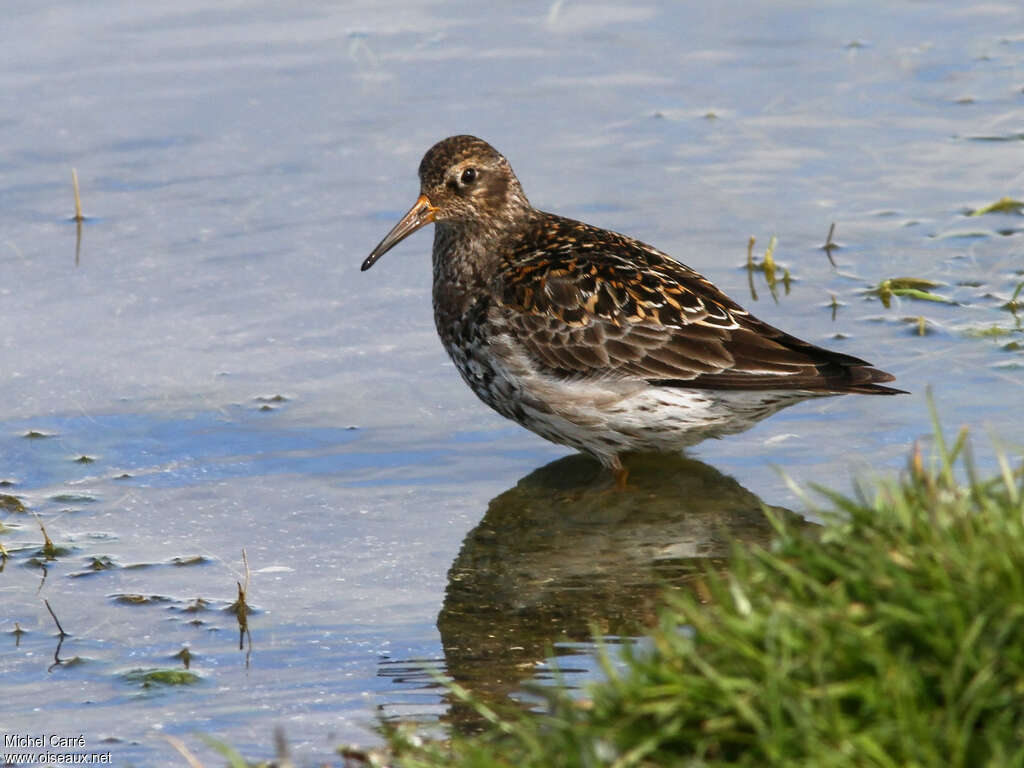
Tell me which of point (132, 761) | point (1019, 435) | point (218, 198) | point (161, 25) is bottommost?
point (132, 761)

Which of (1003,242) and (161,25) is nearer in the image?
(1003,242)

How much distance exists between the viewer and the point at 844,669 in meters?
3.85

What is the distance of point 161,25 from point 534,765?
9956 millimetres

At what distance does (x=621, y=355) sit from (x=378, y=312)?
201 cm

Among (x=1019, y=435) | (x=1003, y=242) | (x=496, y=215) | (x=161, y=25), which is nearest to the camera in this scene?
(x=1019, y=435)

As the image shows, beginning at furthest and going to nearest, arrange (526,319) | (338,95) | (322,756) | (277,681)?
(338,95) < (526,319) < (277,681) < (322,756)

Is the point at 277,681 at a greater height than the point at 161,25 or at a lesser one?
lesser

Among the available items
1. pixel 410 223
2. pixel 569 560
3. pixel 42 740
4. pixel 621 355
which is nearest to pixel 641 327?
pixel 621 355

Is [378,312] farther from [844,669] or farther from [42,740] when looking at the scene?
[844,669]

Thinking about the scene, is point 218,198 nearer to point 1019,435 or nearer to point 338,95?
point 338,95

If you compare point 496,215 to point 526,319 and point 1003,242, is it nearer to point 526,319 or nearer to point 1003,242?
point 526,319

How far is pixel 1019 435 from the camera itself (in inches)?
297

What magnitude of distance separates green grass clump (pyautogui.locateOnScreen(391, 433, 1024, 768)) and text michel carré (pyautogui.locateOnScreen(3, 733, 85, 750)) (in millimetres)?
1923

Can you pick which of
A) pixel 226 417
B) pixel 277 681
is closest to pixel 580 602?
pixel 277 681
